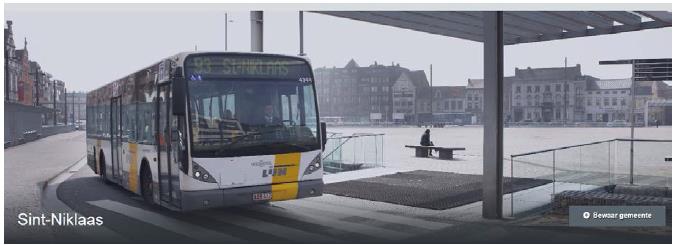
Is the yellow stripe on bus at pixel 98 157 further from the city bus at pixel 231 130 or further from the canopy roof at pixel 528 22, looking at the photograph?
the canopy roof at pixel 528 22

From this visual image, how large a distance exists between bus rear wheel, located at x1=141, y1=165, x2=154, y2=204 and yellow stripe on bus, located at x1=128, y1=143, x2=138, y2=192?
1.24 ft

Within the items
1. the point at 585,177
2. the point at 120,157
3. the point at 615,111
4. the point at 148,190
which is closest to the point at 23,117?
the point at 120,157

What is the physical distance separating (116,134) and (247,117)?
4947mm

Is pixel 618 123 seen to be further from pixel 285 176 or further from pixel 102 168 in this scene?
pixel 285 176

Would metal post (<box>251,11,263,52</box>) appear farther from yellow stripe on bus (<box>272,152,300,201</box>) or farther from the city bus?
yellow stripe on bus (<box>272,152,300,201</box>)

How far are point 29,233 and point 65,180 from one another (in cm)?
848

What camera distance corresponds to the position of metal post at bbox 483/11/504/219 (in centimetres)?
890

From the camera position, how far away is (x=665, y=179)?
14.1 m

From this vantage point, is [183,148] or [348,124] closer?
[183,148]

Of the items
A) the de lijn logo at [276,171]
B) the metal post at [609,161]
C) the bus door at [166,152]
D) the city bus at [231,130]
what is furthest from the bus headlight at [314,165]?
the metal post at [609,161]

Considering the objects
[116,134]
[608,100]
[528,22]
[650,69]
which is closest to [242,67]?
[116,134]

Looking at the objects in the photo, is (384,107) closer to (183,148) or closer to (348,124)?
(348,124)

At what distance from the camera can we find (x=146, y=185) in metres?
10.4

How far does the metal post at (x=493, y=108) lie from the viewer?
29.2ft
